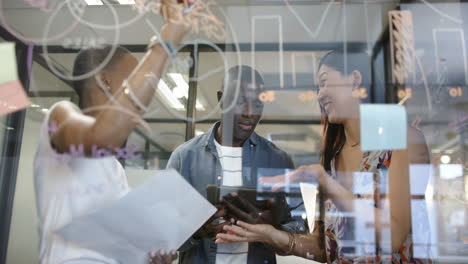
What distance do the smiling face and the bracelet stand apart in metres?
0.47

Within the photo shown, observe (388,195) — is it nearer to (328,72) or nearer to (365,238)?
(365,238)

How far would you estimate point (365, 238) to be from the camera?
1.46 metres

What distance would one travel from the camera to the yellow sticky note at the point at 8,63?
52.8 inches

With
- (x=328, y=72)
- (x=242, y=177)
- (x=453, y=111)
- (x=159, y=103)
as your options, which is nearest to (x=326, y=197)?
(x=242, y=177)

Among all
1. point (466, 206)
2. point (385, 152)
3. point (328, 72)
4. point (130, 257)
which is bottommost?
point (130, 257)

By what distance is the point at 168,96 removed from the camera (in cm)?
138

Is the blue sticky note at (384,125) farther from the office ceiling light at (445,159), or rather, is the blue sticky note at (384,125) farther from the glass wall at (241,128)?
the office ceiling light at (445,159)

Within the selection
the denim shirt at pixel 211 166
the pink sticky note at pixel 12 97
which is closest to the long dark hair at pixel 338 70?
the denim shirt at pixel 211 166

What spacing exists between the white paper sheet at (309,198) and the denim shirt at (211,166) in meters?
0.06

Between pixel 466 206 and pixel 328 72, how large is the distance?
0.65 metres

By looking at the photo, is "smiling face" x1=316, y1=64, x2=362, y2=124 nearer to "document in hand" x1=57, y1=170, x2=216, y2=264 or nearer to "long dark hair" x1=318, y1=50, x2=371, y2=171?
"long dark hair" x1=318, y1=50, x2=371, y2=171

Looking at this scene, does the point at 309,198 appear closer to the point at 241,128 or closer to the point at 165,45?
the point at 241,128

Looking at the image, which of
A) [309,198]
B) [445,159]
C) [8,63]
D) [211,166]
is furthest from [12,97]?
[445,159]

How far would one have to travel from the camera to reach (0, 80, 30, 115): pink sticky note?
4.41 feet
